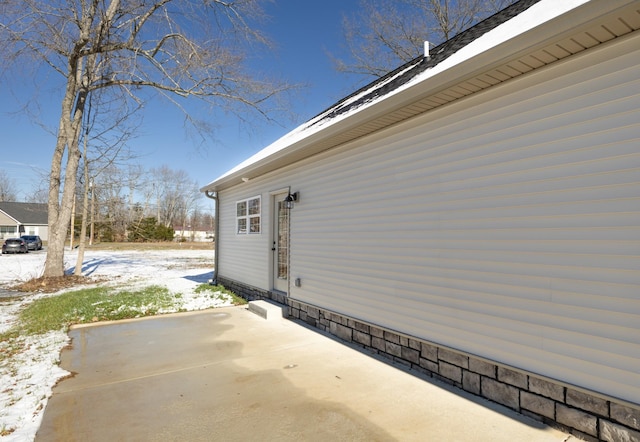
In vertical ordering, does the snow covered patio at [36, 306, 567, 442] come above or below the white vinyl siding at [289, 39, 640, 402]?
below

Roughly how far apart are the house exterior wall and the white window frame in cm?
349

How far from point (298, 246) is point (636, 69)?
4.74 metres

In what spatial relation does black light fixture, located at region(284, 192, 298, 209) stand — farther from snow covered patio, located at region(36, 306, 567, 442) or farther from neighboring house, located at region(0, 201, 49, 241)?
neighboring house, located at region(0, 201, 49, 241)

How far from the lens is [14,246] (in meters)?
24.1

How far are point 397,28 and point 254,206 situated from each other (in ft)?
34.8

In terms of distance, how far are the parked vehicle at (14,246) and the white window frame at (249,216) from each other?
931 inches

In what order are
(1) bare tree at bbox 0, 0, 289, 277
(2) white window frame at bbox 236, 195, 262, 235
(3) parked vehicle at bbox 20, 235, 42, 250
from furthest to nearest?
(3) parked vehicle at bbox 20, 235, 42, 250 → (1) bare tree at bbox 0, 0, 289, 277 → (2) white window frame at bbox 236, 195, 262, 235

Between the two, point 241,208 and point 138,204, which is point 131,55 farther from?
point 138,204

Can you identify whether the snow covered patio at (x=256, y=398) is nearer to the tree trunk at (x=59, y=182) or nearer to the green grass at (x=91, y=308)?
the green grass at (x=91, y=308)

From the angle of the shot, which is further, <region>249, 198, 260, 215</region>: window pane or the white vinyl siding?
<region>249, 198, 260, 215</region>: window pane

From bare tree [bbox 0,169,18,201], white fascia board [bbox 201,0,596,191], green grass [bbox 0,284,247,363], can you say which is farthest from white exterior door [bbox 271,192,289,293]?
bare tree [bbox 0,169,18,201]

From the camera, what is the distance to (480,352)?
10.2 feet

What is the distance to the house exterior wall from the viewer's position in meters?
2.31

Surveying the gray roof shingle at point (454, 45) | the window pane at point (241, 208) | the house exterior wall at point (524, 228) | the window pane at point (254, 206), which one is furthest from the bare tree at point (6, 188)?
the house exterior wall at point (524, 228)
